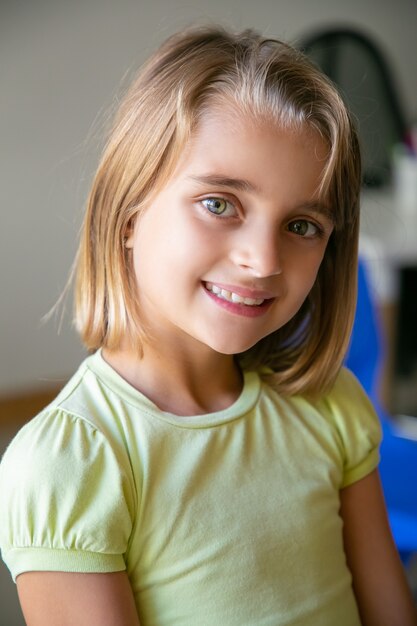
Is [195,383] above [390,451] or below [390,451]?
above

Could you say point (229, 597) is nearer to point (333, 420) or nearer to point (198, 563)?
point (198, 563)

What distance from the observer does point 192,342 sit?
886mm

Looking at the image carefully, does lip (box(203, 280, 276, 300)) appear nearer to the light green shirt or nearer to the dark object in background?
the light green shirt

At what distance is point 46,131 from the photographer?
223 centimetres

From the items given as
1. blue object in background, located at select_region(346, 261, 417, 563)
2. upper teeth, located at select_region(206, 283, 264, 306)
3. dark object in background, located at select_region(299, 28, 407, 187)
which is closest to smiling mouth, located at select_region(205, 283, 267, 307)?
upper teeth, located at select_region(206, 283, 264, 306)

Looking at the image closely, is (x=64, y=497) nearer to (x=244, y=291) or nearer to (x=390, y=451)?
(x=244, y=291)

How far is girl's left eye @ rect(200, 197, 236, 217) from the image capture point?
0.79 metres

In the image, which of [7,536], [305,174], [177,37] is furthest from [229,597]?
[177,37]

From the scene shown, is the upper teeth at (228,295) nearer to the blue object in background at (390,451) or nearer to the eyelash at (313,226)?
the eyelash at (313,226)

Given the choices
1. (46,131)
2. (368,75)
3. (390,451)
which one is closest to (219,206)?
(390,451)

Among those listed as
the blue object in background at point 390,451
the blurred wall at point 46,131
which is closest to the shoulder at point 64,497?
the blue object in background at point 390,451

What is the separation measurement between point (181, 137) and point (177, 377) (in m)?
0.24

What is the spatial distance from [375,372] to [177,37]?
0.99 meters

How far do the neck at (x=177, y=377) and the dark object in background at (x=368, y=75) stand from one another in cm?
206
